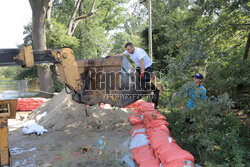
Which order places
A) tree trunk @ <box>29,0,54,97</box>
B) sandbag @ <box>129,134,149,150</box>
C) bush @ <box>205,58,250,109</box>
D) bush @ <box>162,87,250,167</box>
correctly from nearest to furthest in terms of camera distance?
1. bush @ <box>162,87,250,167</box>
2. sandbag @ <box>129,134,149,150</box>
3. bush @ <box>205,58,250,109</box>
4. tree trunk @ <box>29,0,54,97</box>

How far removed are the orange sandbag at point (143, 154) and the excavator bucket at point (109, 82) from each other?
1.02 metres

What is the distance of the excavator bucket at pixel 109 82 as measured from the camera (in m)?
3.97

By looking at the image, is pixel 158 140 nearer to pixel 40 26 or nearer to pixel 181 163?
pixel 181 163

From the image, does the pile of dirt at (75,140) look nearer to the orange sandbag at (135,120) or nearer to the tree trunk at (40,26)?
the orange sandbag at (135,120)

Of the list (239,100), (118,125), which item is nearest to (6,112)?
(118,125)

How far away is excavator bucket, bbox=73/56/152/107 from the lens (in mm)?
3973

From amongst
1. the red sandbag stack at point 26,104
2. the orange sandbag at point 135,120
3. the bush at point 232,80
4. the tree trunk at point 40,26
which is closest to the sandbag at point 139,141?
the orange sandbag at point 135,120

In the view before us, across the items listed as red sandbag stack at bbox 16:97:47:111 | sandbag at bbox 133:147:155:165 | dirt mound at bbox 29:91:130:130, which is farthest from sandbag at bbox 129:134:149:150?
red sandbag stack at bbox 16:97:47:111

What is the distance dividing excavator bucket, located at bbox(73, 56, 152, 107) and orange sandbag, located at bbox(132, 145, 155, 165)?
3.33 feet

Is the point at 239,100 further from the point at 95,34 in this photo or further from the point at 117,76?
the point at 95,34

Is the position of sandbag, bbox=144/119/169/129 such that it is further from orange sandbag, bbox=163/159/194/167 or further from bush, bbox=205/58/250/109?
bush, bbox=205/58/250/109

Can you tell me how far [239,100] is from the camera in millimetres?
6625

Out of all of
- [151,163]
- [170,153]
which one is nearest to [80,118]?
[151,163]

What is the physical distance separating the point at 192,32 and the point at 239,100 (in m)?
3.42
